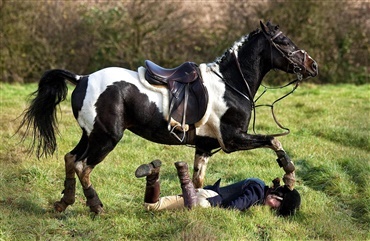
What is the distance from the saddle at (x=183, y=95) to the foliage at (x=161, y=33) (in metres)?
11.1

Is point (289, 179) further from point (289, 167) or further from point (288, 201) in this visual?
point (288, 201)

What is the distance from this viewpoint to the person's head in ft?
19.9

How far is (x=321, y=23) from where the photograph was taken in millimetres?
17078

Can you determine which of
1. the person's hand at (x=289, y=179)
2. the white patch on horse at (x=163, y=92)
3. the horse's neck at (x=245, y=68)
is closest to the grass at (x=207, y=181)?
the person's hand at (x=289, y=179)

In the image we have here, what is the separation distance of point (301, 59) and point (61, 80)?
2546 mm

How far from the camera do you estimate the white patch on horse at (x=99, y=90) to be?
5.67 m

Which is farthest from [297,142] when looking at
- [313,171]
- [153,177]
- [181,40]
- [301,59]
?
[181,40]

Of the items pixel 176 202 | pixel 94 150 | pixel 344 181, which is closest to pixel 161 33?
pixel 344 181

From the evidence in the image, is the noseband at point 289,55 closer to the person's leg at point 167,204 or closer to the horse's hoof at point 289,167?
the horse's hoof at point 289,167

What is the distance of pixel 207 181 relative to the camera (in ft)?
23.9

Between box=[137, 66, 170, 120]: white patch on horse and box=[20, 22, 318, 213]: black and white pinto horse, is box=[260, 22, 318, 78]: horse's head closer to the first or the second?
box=[20, 22, 318, 213]: black and white pinto horse

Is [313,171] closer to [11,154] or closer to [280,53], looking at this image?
[280,53]

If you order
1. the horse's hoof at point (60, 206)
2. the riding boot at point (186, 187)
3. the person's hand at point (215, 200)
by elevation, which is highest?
the riding boot at point (186, 187)

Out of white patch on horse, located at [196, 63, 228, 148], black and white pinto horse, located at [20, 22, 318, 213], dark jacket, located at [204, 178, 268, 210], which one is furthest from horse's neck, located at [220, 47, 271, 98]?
dark jacket, located at [204, 178, 268, 210]
